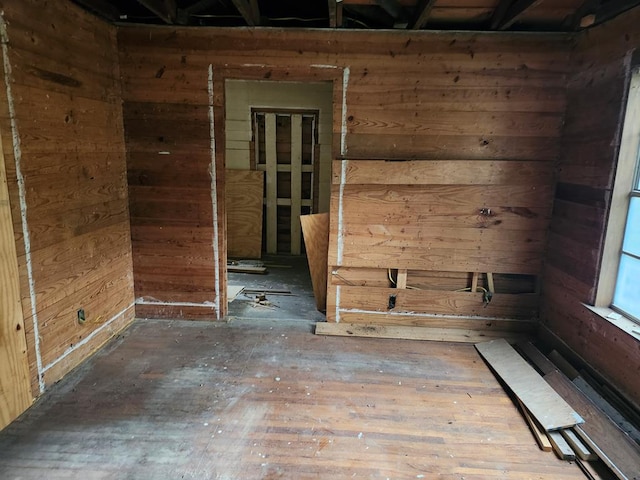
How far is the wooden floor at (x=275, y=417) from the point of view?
2.04 meters

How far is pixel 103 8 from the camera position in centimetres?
300

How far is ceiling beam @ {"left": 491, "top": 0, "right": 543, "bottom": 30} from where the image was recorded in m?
2.65

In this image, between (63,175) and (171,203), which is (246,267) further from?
(63,175)

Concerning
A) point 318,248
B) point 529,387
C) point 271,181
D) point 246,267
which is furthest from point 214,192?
point 529,387

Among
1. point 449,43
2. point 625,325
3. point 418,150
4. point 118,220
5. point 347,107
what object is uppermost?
point 449,43

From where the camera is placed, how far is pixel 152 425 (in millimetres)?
2314

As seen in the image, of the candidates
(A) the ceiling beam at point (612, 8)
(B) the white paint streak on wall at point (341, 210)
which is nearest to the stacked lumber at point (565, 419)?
(B) the white paint streak on wall at point (341, 210)

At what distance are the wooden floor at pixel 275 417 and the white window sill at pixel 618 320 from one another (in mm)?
819

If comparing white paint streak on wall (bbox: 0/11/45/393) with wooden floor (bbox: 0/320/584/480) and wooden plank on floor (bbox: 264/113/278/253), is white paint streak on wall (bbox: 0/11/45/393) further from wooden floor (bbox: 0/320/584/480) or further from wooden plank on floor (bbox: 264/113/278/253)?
wooden plank on floor (bbox: 264/113/278/253)

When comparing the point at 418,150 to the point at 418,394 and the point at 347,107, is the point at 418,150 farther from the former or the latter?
the point at 418,394

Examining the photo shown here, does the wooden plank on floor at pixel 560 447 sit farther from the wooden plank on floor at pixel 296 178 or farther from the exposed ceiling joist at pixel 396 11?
the wooden plank on floor at pixel 296 178

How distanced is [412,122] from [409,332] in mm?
1791

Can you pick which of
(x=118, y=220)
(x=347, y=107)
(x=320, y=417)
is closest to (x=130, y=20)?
(x=118, y=220)

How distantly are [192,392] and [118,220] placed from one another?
1.64 m
